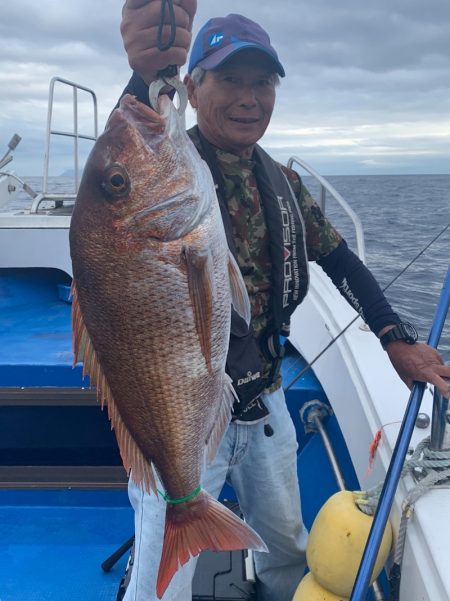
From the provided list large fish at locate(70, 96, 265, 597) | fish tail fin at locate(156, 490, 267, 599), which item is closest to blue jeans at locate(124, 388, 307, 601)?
fish tail fin at locate(156, 490, 267, 599)

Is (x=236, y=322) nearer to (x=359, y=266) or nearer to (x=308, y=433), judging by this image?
(x=359, y=266)

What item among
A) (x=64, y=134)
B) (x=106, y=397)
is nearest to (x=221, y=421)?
(x=106, y=397)

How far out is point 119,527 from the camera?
3277 mm

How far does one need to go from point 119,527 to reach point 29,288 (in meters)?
3.14

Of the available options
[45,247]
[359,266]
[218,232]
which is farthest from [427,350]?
[45,247]

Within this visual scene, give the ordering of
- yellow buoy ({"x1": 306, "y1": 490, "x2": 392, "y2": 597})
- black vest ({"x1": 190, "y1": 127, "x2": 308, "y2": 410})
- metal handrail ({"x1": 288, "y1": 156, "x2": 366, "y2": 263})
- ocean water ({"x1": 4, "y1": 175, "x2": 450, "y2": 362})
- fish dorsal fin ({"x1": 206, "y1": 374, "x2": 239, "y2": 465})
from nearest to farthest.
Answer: fish dorsal fin ({"x1": 206, "y1": 374, "x2": 239, "y2": 465}), yellow buoy ({"x1": 306, "y1": 490, "x2": 392, "y2": 597}), black vest ({"x1": 190, "y1": 127, "x2": 308, "y2": 410}), metal handrail ({"x1": 288, "y1": 156, "x2": 366, "y2": 263}), ocean water ({"x1": 4, "y1": 175, "x2": 450, "y2": 362})

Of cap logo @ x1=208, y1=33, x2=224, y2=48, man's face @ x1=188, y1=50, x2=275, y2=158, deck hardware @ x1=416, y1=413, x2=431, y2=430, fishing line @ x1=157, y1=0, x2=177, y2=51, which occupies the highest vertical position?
cap logo @ x1=208, y1=33, x2=224, y2=48

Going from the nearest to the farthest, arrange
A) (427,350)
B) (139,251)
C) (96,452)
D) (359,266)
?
(139,251) < (427,350) < (359,266) < (96,452)

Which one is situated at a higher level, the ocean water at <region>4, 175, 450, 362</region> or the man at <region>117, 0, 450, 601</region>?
the man at <region>117, 0, 450, 601</region>

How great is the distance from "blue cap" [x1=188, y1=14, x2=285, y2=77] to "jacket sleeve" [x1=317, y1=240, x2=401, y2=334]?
74cm

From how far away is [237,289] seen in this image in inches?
58.2

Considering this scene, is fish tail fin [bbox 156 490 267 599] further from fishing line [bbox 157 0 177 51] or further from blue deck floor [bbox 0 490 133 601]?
blue deck floor [bbox 0 490 133 601]

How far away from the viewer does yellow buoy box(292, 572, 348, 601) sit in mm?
1835

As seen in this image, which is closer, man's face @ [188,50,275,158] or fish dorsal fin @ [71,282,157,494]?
fish dorsal fin @ [71,282,157,494]
